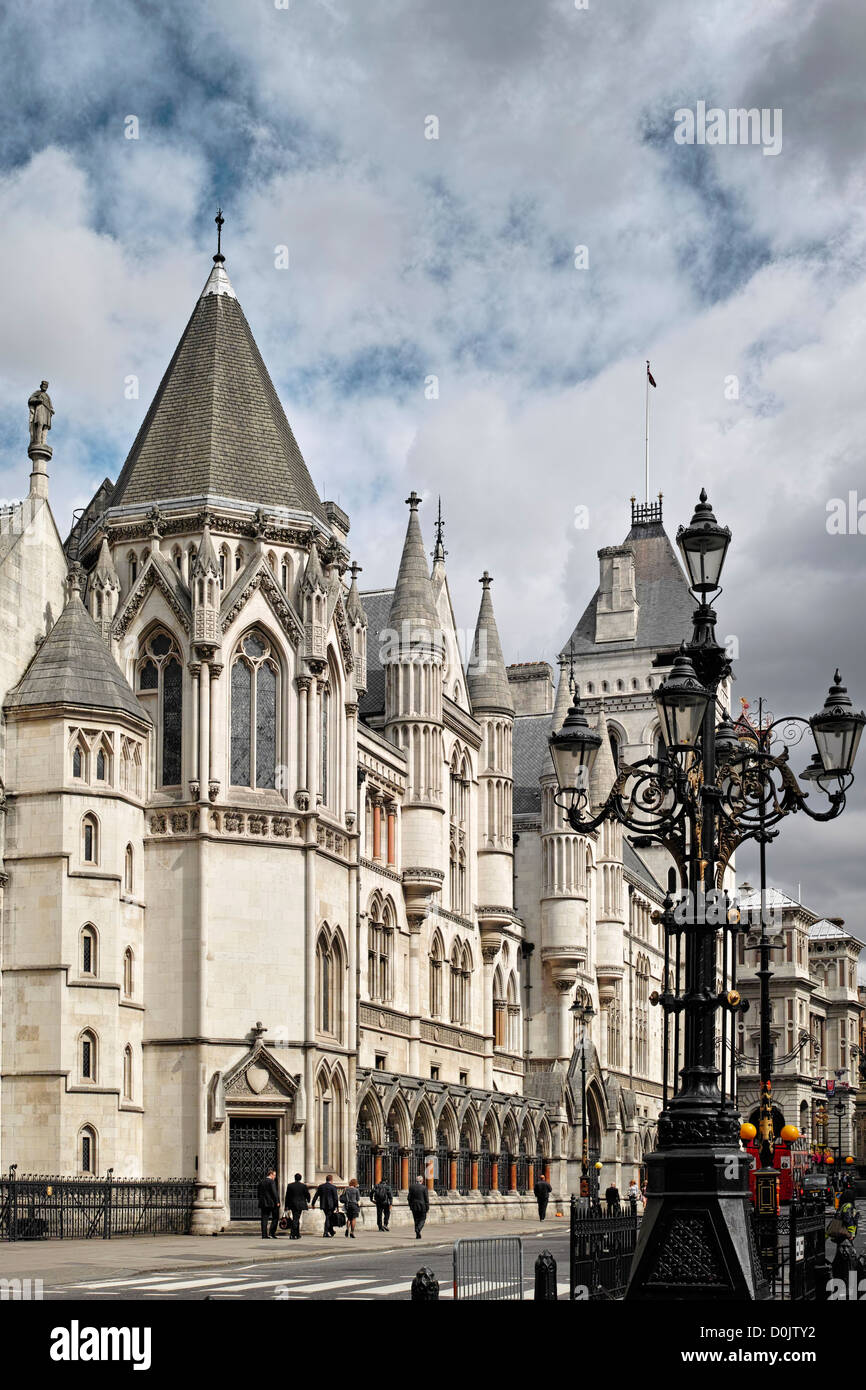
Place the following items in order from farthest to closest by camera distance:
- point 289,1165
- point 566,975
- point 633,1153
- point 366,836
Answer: point 633,1153 < point 566,975 < point 366,836 < point 289,1165

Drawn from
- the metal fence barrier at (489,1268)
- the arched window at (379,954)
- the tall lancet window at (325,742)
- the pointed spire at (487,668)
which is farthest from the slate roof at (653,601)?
the metal fence barrier at (489,1268)

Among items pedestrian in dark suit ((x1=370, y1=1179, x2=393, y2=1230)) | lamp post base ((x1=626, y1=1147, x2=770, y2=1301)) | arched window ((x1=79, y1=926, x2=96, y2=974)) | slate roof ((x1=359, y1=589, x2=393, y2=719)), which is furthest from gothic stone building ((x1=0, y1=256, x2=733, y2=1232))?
lamp post base ((x1=626, y1=1147, x2=770, y2=1301))

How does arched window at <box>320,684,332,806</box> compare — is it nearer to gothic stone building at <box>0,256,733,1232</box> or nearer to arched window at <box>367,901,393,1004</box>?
gothic stone building at <box>0,256,733,1232</box>

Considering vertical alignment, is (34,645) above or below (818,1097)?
above

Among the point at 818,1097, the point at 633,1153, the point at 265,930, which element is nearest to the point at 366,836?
the point at 265,930

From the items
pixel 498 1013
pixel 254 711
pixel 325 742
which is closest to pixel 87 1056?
pixel 254 711

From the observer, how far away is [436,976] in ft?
190

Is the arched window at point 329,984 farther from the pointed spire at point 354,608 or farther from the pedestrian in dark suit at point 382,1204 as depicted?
the pointed spire at point 354,608

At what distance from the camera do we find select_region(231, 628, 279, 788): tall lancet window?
4162 centimetres

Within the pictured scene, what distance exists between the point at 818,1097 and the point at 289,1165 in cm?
10392

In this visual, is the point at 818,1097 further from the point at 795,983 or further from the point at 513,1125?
the point at 513,1125

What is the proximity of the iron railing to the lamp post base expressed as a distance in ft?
1.57

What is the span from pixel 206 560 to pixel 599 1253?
85.9ft

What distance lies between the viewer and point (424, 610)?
54781 millimetres
